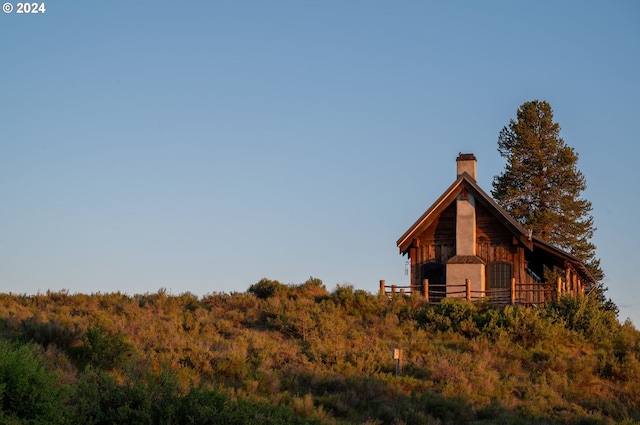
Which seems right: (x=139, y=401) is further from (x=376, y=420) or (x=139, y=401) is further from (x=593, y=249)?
(x=593, y=249)

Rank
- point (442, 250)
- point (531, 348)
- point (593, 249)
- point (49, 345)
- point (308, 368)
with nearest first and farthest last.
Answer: point (49, 345) < point (308, 368) < point (531, 348) < point (442, 250) < point (593, 249)

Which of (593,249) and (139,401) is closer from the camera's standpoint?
(139,401)

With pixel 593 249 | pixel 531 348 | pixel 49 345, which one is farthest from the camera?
pixel 593 249

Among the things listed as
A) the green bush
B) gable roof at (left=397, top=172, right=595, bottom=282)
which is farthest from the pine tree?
the green bush

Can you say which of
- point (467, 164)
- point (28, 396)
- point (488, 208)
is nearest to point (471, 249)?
point (488, 208)

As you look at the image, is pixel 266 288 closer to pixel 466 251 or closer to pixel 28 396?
pixel 466 251

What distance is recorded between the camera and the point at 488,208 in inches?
1393

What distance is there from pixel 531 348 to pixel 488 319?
232 cm

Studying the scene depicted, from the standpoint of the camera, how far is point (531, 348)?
86.1ft

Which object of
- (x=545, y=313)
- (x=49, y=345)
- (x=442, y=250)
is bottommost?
(x=49, y=345)

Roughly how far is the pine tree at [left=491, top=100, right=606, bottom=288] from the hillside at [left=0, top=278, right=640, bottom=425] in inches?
699

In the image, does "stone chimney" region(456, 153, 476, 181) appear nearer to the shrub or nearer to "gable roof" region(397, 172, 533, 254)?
"gable roof" region(397, 172, 533, 254)

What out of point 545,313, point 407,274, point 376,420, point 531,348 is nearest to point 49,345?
point 376,420

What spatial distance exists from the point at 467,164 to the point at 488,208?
267cm
